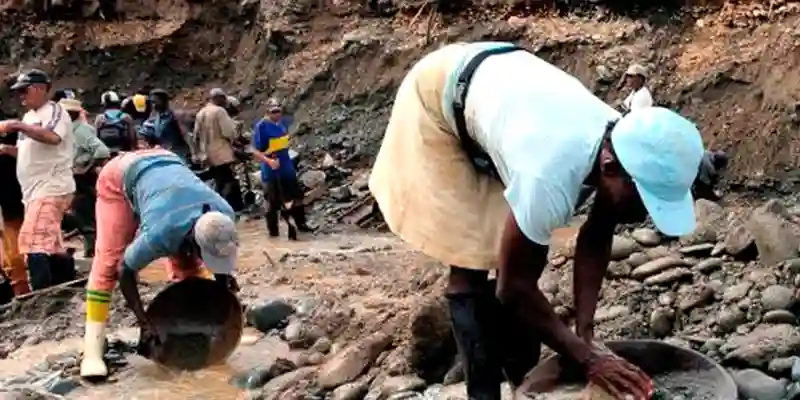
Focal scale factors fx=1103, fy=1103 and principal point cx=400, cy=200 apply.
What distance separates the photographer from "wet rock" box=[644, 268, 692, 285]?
486cm

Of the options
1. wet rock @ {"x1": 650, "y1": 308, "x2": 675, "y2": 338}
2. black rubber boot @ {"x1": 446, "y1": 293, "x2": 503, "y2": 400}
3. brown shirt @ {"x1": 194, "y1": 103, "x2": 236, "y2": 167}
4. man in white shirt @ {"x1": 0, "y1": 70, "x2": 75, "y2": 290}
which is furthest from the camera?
brown shirt @ {"x1": 194, "y1": 103, "x2": 236, "y2": 167}

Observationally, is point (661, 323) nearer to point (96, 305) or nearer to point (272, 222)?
point (96, 305)

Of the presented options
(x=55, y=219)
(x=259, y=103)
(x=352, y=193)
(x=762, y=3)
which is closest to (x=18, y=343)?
(x=55, y=219)

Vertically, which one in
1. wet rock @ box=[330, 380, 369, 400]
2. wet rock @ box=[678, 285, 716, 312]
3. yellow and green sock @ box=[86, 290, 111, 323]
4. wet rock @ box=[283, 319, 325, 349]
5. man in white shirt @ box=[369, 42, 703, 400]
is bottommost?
wet rock @ box=[283, 319, 325, 349]

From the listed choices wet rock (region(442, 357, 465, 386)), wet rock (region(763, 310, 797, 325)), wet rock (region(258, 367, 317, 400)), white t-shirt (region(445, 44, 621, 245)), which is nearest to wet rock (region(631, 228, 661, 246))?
wet rock (region(763, 310, 797, 325))

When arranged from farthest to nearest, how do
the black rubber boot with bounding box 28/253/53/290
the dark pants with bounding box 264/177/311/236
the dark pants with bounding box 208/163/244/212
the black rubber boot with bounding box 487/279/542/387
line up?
the dark pants with bounding box 208/163/244/212 → the dark pants with bounding box 264/177/311/236 → the black rubber boot with bounding box 28/253/53/290 → the black rubber boot with bounding box 487/279/542/387

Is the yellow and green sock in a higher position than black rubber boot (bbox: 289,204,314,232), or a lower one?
higher

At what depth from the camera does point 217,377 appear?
526 cm

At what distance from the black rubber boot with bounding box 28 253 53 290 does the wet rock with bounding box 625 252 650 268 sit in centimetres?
361

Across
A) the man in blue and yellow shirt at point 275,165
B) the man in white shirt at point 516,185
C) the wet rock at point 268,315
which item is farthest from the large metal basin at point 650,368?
the man in blue and yellow shirt at point 275,165

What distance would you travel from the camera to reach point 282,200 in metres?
9.70

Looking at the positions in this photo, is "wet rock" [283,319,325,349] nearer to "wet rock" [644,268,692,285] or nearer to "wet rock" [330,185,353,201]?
"wet rock" [644,268,692,285]

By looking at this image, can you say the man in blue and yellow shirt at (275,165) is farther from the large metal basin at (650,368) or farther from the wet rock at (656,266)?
the large metal basin at (650,368)

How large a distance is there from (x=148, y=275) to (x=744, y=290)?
14.2 ft
